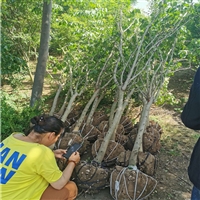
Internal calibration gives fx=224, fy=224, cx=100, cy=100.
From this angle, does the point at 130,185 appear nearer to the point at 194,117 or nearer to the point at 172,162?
the point at 172,162

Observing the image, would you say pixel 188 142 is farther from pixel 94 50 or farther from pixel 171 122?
pixel 94 50

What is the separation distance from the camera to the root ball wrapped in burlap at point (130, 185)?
254cm

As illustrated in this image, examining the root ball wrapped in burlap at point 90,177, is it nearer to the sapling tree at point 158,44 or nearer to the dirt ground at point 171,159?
the dirt ground at point 171,159

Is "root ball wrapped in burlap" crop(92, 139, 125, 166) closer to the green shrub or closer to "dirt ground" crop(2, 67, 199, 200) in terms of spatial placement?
"dirt ground" crop(2, 67, 199, 200)

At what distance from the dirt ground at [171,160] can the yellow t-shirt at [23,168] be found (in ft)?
3.20

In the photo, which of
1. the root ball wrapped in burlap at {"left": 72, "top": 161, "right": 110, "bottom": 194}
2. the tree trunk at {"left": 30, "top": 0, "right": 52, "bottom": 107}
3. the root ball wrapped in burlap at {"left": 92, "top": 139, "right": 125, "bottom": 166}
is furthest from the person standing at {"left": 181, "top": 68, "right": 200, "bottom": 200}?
the tree trunk at {"left": 30, "top": 0, "right": 52, "bottom": 107}

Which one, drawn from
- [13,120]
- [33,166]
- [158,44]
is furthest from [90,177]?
[158,44]

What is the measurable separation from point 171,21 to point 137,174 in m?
2.37

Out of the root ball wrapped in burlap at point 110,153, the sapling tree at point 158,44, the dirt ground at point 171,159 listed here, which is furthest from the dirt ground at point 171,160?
the sapling tree at point 158,44

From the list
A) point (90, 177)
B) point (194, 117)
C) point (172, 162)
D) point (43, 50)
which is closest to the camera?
point (194, 117)

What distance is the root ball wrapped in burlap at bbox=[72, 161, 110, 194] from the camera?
8.84 feet

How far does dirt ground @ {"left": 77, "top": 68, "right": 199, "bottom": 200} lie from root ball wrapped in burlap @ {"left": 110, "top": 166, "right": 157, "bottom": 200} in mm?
229

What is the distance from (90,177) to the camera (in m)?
2.69

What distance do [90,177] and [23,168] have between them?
1064mm
